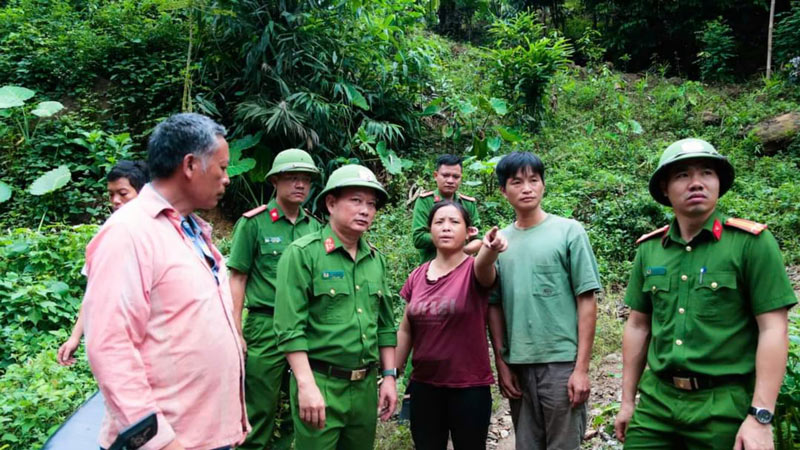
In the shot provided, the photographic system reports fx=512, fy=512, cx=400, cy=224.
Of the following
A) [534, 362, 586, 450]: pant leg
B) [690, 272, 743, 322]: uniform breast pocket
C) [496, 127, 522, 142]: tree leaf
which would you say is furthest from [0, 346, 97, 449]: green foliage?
[496, 127, 522, 142]: tree leaf

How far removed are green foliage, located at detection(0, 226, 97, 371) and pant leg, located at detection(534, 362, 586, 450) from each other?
408cm

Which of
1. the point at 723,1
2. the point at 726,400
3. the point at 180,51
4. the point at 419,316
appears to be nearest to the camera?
the point at 726,400

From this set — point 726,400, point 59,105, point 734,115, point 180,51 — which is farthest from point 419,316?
point 734,115

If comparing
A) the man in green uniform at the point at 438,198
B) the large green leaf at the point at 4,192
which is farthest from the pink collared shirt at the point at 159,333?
the large green leaf at the point at 4,192

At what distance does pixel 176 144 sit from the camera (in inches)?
65.2

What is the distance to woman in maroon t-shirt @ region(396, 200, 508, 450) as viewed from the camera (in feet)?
8.30

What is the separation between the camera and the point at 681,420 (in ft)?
6.48

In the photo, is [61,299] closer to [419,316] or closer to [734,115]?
[419,316]

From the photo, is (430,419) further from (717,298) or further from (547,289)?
(717,298)

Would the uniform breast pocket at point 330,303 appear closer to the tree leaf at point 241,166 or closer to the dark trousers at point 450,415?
the dark trousers at point 450,415

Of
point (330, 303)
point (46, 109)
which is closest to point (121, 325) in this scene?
point (330, 303)

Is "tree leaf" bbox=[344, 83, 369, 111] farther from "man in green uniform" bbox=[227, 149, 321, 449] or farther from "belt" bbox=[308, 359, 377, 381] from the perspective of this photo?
"belt" bbox=[308, 359, 377, 381]

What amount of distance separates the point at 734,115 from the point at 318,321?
9.45 m

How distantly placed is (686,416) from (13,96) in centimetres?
916
